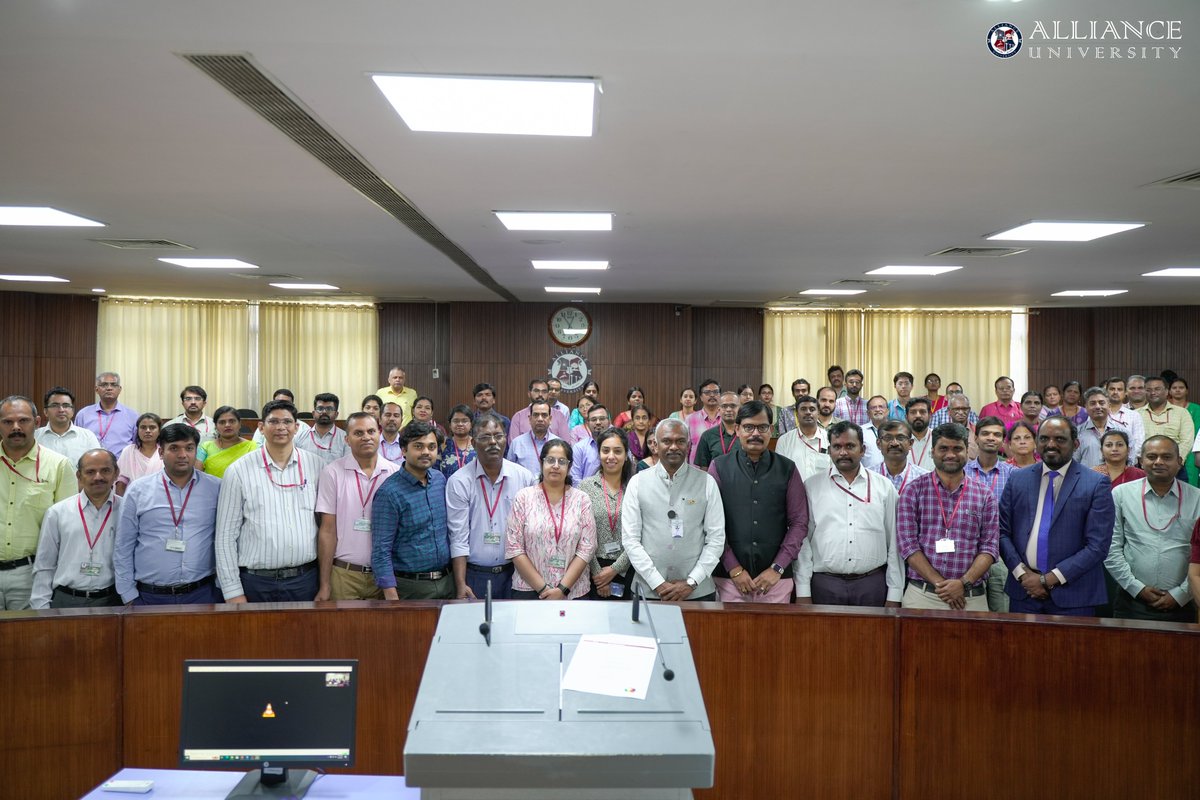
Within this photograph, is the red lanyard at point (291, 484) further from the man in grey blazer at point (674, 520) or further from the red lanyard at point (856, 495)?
the red lanyard at point (856, 495)

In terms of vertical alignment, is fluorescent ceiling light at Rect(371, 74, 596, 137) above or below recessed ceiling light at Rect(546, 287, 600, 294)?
below

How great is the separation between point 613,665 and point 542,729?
0.23m

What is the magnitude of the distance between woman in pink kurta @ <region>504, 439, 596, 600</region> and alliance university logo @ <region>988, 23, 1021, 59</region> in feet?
8.05

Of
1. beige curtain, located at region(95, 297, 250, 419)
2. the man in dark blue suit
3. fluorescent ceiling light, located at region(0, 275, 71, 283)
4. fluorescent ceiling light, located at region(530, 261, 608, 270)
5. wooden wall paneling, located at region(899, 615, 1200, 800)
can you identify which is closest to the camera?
wooden wall paneling, located at region(899, 615, 1200, 800)

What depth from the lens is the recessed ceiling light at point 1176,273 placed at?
8023 mm

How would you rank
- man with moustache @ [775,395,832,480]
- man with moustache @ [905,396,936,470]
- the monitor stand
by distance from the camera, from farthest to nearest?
man with moustache @ [905,396,936,470] → man with moustache @ [775,395,832,480] → the monitor stand

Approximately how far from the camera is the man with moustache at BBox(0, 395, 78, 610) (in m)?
4.18

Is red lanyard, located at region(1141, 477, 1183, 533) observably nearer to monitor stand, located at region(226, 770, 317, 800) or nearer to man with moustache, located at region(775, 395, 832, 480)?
man with moustache, located at region(775, 395, 832, 480)

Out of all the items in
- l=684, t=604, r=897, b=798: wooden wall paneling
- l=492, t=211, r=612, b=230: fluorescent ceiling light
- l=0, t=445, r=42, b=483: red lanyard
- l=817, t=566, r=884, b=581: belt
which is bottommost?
l=684, t=604, r=897, b=798: wooden wall paneling

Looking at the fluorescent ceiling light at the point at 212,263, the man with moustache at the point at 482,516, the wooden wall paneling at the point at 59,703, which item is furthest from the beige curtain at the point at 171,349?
the wooden wall paneling at the point at 59,703

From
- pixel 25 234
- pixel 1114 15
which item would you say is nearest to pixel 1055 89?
pixel 1114 15

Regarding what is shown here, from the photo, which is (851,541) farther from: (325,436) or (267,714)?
(325,436)

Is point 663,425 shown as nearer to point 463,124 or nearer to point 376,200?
point 463,124

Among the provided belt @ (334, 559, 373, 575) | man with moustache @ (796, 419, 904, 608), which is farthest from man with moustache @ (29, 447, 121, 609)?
man with moustache @ (796, 419, 904, 608)
